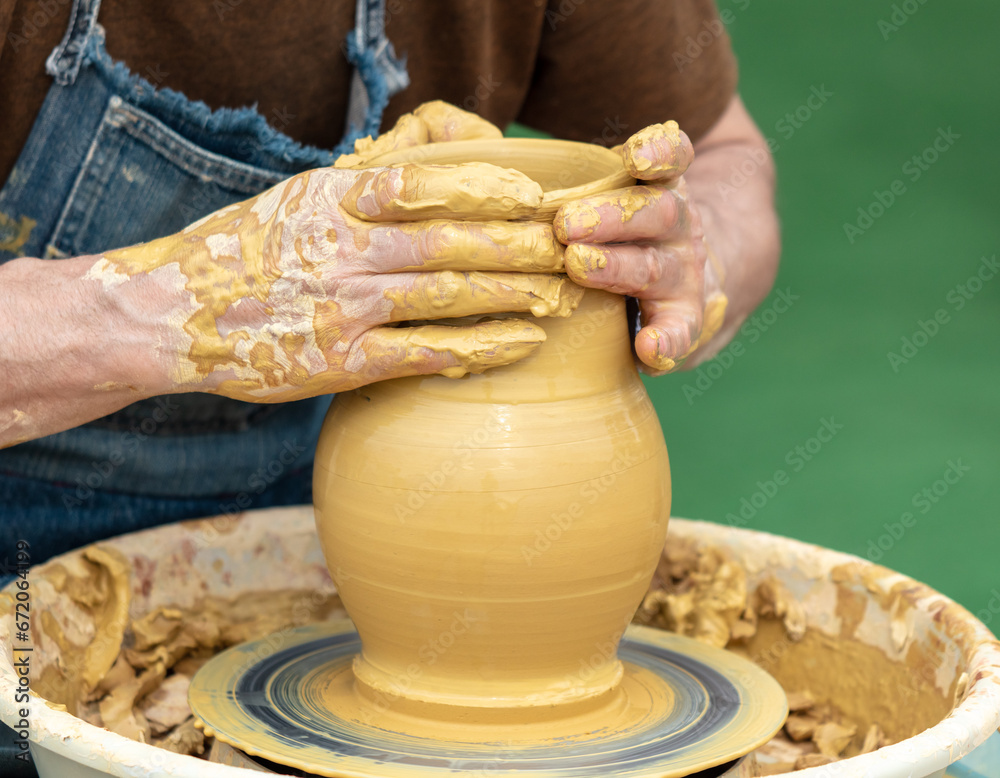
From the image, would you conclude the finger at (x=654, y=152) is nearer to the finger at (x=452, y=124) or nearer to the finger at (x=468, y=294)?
the finger at (x=468, y=294)

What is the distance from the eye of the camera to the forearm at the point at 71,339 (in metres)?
1.27

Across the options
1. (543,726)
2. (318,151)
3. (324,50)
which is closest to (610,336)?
(543,726)

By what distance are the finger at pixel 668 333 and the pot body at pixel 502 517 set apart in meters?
0.04

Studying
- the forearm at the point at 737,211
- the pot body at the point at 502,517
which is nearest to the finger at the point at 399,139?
the pot body at the point at 502,517

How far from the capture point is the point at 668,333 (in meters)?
1.35

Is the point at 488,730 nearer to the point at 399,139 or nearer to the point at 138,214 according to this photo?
the point at 399,139

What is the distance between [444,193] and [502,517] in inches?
14.6

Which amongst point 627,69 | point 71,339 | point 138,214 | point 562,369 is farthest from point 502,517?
point 627,69

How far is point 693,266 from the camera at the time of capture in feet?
4.78

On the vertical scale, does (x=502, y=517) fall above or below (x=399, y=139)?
below

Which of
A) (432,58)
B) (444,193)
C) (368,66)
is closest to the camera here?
(444,193)

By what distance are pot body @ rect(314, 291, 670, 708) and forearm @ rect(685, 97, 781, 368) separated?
1.73 ft

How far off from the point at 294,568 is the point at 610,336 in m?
0.86

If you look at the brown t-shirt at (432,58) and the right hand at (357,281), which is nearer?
the right hand at (357,281)
